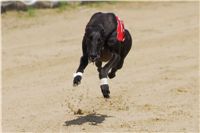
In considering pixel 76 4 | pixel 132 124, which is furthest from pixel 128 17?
pixel 132 124

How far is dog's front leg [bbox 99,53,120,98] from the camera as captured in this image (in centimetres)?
752

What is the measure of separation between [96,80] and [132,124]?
9.38ft

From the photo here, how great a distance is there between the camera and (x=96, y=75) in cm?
1155

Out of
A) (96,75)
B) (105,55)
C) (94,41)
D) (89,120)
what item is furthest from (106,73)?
(96,75)

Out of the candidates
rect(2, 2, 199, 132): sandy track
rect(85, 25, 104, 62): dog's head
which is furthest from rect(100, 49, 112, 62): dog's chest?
rect(2, 2, 199, 132): sandy track

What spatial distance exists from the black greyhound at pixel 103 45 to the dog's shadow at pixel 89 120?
72cm

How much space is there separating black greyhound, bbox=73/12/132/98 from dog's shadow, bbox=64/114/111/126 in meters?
0.72

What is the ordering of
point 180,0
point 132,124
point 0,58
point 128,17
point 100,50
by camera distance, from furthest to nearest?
point 180,0 → point 128,17 → point 0,58 → point 132,124 → point 100,50

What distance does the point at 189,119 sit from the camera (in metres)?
8.87

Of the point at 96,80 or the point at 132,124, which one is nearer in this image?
the point at 132,124

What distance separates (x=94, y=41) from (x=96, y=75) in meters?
3.98

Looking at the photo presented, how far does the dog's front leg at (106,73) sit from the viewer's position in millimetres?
7523

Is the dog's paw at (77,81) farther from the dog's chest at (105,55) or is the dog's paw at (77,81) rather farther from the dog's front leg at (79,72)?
the dog's chest at (105,55)

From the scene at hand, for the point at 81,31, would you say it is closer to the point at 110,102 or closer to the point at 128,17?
the point at 128,17
